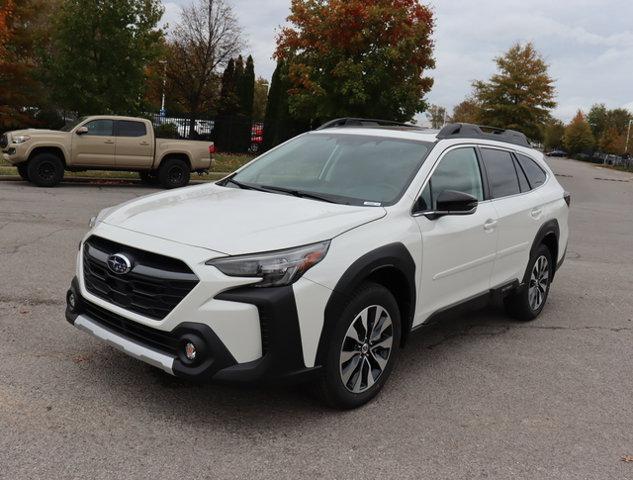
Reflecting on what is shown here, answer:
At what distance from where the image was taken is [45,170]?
575 inches

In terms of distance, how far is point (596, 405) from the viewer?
13.4ft

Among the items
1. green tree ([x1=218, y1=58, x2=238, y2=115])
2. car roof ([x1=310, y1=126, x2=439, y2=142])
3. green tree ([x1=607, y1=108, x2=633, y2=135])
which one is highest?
green tree ([x1=607, y1=108, x2=633, y2=135])

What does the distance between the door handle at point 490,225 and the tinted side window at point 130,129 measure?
12523mm

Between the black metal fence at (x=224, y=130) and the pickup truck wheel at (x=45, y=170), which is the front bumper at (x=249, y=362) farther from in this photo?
the black metal fence at (x=224, y=130)

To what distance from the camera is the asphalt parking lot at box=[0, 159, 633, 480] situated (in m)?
3.10

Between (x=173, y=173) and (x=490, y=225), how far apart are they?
12.8 metres

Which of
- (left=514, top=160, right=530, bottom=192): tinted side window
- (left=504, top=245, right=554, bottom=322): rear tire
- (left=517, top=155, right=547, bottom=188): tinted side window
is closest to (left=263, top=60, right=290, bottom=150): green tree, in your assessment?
(left=517, top=155, right=547, bottom=188): tinted side window

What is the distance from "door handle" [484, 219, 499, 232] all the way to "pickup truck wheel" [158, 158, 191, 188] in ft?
40.5

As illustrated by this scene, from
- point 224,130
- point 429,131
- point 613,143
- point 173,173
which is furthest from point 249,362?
point 613,143

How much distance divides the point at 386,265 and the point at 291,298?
76 centimetres

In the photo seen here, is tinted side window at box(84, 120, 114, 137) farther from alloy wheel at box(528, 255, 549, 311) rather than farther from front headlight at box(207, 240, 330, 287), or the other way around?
front headlight at box(207, 240, 330, 287)

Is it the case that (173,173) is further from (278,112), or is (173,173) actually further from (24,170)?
(278,112)

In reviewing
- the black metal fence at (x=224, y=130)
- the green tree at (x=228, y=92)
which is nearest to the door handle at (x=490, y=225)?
the black metal fence at (x=224, y=130)

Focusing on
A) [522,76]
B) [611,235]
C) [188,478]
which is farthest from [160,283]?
[522,76]
